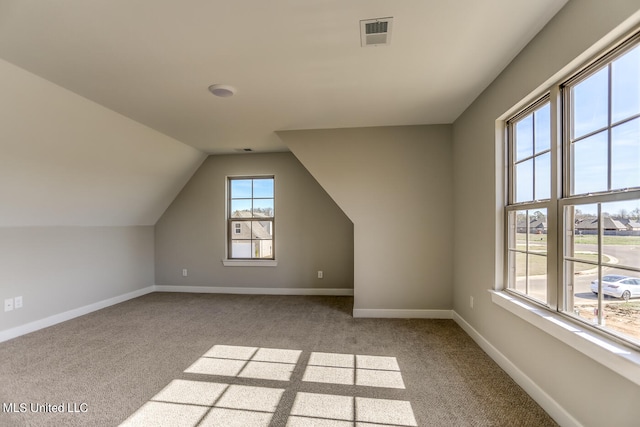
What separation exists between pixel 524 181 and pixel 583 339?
1193 millimetres

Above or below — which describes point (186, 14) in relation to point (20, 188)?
above

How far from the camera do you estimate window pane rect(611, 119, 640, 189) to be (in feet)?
4.36

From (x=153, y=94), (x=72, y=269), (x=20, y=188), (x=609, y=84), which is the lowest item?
(x=72, y=269)

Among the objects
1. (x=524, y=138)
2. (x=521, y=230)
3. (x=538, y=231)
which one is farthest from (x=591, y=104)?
(x=521, y=230)

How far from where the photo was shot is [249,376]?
7.66 ft

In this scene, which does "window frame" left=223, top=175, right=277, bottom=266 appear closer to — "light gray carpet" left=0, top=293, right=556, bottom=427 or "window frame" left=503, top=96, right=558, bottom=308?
"light gray carpet" left=0, top=293, right=556, bottom=427

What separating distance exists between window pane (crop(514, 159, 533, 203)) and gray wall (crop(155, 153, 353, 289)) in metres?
2.72

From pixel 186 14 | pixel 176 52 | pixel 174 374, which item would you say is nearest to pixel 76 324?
pixel 174 374

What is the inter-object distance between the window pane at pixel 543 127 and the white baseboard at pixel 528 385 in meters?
1.58

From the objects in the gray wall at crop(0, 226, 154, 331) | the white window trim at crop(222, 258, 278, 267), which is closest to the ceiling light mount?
the gray wall at crop(0, 226, 154, 331)

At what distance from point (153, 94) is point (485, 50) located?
2740mm

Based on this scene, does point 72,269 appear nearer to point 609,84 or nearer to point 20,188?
point 20,188

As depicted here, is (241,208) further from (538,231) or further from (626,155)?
(626,155)

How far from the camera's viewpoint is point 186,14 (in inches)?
66.4
